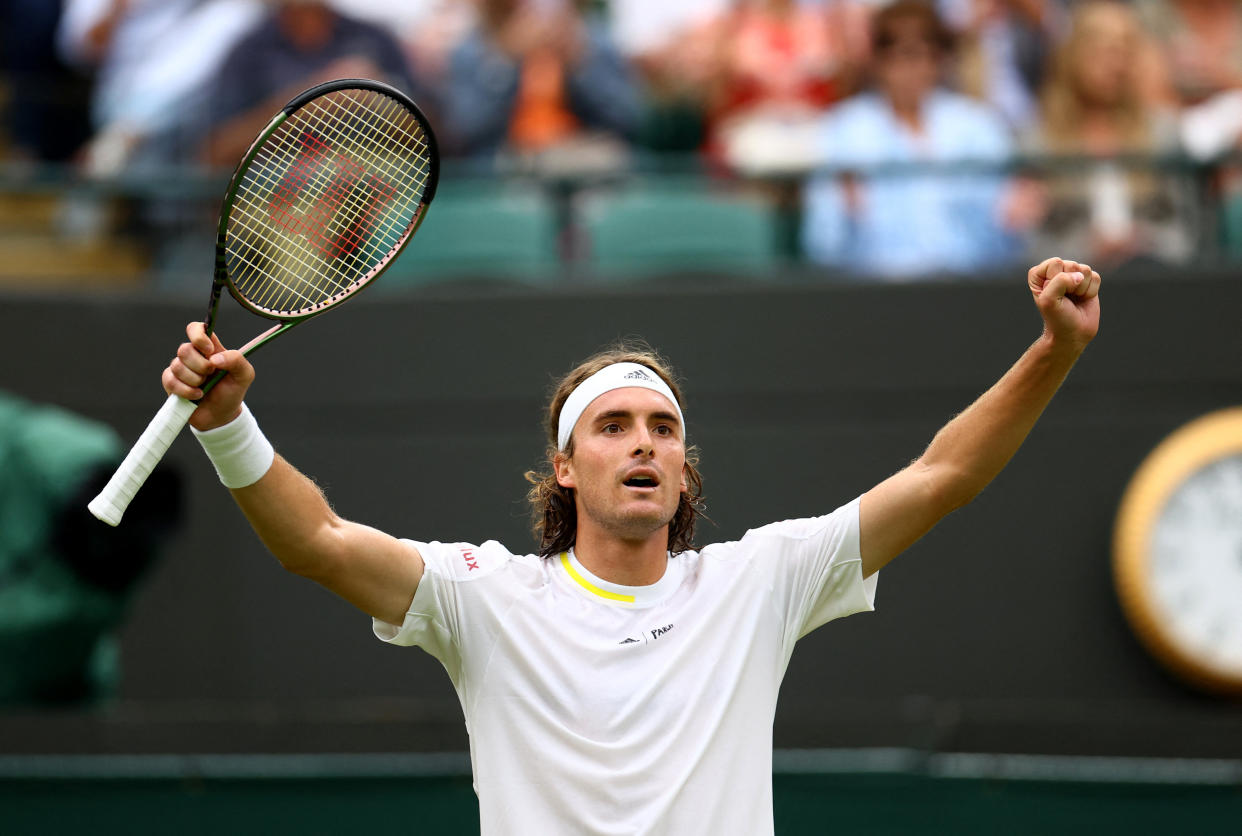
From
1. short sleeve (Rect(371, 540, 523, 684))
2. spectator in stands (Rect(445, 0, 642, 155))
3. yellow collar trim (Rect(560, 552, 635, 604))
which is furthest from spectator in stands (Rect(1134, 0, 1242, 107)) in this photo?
short sleeve (Rect(371, 540, 523, 684))

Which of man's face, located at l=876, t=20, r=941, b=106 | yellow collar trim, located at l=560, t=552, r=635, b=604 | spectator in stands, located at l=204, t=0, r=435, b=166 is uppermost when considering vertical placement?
spectator in stands, located at l=204, t=0, r=435, b=166

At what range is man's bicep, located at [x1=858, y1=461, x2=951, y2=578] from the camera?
3400mm

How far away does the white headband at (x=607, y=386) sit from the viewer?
141 inches

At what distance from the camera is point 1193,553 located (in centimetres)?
609

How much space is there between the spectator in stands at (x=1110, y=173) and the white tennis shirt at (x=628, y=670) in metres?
3.58

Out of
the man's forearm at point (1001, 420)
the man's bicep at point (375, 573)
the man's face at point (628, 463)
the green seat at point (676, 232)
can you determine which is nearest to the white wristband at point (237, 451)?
the man's bicep at point (375, 573)

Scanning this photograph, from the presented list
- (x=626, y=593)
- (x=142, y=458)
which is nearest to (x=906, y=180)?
(x=626, y=593)

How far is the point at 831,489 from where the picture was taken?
6.45 meters

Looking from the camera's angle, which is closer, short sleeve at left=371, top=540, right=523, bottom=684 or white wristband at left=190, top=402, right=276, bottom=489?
white wristband at left=190, top=402, right=276, bottom=489

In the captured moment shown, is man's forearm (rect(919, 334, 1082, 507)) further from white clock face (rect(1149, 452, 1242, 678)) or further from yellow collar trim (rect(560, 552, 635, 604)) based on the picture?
white clock face (rect(1149, 452, 1242, 678))

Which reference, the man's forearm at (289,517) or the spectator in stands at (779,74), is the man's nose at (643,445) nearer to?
the man's forearm at (289,517)

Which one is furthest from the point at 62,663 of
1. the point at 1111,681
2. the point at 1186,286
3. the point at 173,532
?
the point at 1186,286

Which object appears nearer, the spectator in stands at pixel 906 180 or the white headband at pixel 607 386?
the white headband at pixel 607 386

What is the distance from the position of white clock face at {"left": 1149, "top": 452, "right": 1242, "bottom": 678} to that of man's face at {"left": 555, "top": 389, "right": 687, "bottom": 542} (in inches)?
125
